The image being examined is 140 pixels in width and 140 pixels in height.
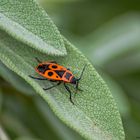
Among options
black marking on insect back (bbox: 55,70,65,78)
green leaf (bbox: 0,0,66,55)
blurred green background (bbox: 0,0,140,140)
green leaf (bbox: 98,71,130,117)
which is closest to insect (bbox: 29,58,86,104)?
black marking on insect back (bbox: 55,70,65,78)

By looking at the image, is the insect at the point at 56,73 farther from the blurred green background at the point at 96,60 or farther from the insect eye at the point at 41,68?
the blurred green background at the point at 96,60

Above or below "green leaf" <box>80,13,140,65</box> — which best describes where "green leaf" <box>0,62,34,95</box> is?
above

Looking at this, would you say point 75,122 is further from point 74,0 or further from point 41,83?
point 74,0

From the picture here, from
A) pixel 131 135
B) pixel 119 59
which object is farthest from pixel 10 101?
pixel 119 59

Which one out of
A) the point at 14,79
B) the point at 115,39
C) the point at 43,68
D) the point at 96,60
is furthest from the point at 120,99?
the point at 43,68

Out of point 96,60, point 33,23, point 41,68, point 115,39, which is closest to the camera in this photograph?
point 33,23

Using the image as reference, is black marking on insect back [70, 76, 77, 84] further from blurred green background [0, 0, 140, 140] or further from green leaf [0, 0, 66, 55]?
blurred green background [0, 0, 140, 140]

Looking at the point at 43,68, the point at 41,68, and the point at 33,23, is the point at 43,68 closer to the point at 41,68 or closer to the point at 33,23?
the point at 41,68
